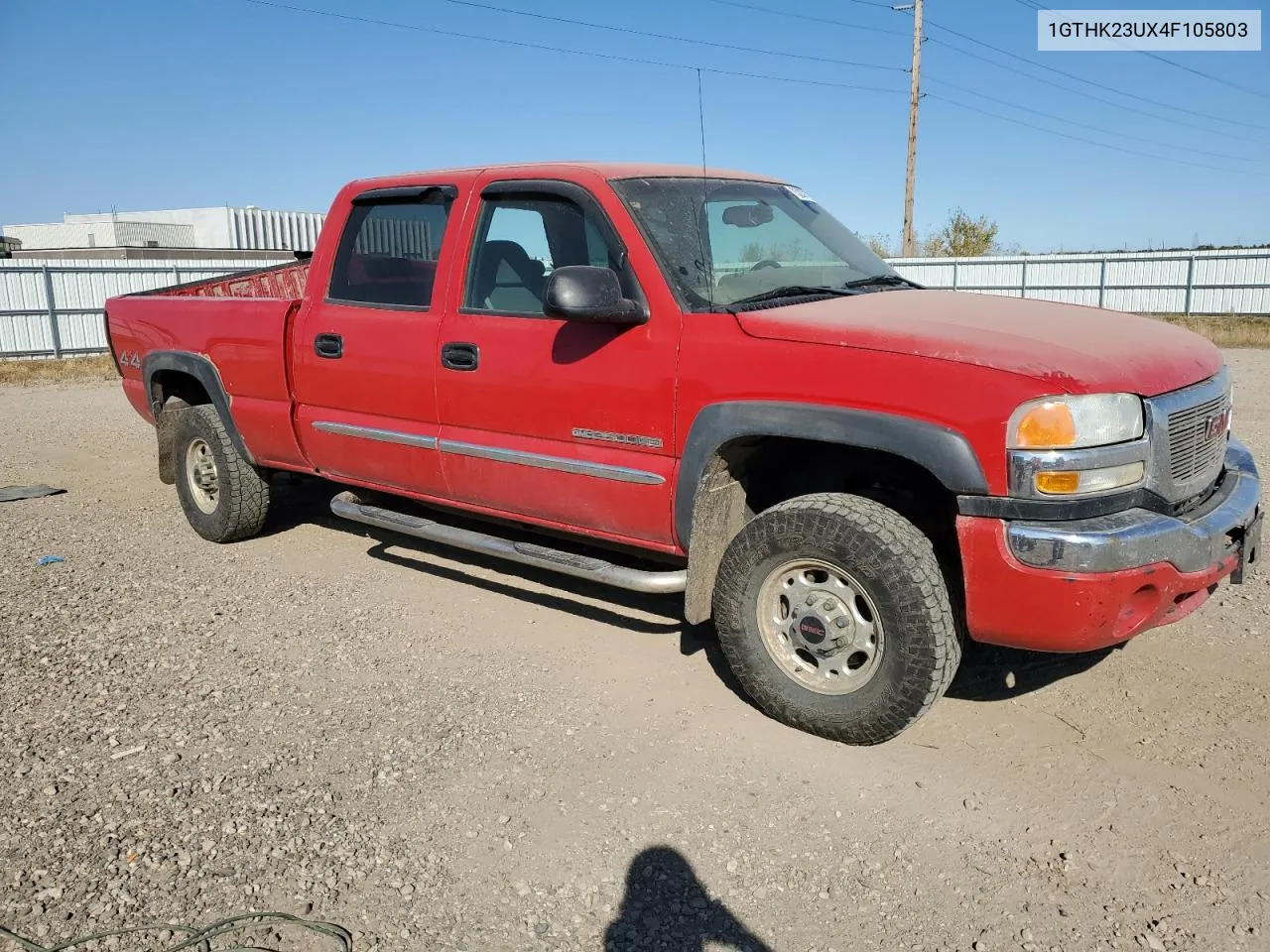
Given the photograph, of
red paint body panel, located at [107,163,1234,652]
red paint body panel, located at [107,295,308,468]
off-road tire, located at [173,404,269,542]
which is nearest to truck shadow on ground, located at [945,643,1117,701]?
red paint body panel, located at [107,163,1234,652]

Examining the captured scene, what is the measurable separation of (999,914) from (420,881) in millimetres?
1583

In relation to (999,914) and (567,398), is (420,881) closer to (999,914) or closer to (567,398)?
(999,914)

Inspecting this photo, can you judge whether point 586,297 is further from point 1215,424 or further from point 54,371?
point 54,371

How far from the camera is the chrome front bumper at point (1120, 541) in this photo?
2988 mm

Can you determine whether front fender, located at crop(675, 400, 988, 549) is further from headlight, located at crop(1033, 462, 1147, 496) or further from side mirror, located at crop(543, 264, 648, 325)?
side mirror, located at crop(543, 264, 648, 325)

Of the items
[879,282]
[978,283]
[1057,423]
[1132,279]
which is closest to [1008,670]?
[1057,423]

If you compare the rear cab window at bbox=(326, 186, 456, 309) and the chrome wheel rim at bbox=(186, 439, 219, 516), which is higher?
the rear cab window at bbox=(326, 186, 456, 309)

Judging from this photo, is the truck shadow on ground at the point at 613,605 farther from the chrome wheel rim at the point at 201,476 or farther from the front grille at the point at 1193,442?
the front grille at the point at 1193,442

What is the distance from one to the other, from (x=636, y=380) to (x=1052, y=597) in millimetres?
1650

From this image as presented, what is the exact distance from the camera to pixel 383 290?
4875 millimetres

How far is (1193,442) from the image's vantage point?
336 cm

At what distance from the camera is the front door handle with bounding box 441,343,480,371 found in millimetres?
4344

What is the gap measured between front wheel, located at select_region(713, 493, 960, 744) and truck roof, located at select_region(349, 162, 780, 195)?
1.65m

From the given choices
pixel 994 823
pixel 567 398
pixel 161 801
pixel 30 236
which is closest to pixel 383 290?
pixel 567 398
